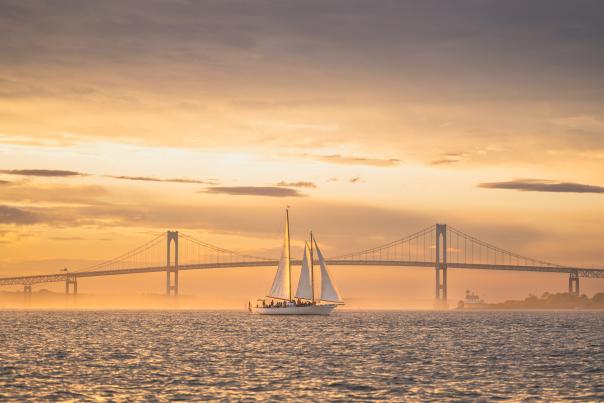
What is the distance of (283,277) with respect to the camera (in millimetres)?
127938

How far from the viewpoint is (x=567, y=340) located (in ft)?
243

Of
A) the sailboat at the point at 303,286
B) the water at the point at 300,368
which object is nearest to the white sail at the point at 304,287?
the sailboat at the point at 303,286

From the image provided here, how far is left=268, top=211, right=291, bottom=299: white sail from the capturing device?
12631cm

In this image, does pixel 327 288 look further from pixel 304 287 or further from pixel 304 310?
pixel 304 310

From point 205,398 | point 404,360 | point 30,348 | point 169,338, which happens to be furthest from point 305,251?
point 205,398

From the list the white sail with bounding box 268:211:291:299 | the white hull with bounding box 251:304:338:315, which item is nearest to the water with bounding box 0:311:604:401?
the white sail with bounding box 268:211:291:299

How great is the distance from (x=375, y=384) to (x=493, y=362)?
13127 millimetres

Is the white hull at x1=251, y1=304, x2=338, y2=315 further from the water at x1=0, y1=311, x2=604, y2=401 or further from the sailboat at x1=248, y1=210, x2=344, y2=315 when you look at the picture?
the water at x1=0, y1=311, x2=604, y2=401

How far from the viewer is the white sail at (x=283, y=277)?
126312 mm

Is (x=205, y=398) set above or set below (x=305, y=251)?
below

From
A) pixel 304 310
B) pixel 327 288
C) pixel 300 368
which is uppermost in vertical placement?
pixel 327 288

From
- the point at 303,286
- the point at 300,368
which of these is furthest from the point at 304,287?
the point at 300,368

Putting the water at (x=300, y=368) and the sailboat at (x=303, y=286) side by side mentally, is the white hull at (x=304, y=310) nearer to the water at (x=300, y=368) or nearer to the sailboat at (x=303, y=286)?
the sailboat at (x=303, y=286)

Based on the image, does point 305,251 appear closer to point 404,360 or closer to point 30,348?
point 30,348
